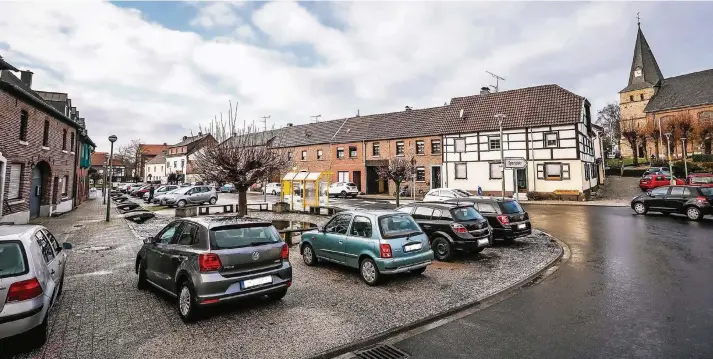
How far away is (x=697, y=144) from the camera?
46.5 metres

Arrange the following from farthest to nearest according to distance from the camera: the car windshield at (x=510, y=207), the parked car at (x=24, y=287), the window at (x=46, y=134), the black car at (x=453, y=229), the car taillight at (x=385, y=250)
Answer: the window at (x=46, y=134) < the car windshield at (x=510, y=207) < the black car at (x=453, y=229) < the car taillight at (x=385, y=250) < the parked car at (x=24, y=287)

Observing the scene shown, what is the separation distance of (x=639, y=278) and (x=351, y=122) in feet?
123

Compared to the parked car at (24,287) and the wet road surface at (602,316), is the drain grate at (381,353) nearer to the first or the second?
the wet road surface at (602,316)

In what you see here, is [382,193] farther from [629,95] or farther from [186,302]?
[629,95]

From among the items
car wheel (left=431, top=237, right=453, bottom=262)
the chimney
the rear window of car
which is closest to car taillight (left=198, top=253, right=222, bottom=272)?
the rear window of car

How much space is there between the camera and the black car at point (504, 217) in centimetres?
1073

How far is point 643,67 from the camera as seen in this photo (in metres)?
61.7

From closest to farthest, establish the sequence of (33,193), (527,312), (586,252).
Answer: (527,312)
(586,252)
(33,193)

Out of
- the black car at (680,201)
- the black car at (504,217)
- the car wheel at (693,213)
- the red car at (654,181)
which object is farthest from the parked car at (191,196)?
the red car at (654,181)

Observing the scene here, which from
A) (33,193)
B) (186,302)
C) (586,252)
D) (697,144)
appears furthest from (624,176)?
(33,193)

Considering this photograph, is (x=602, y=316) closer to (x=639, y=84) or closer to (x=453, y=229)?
(x=453, y=229)

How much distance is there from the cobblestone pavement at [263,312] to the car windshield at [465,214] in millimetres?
1136

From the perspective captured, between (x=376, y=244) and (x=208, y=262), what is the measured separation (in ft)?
10.5

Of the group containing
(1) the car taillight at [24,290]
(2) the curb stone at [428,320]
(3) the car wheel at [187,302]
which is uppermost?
(1) the car taillight at [24,290]
